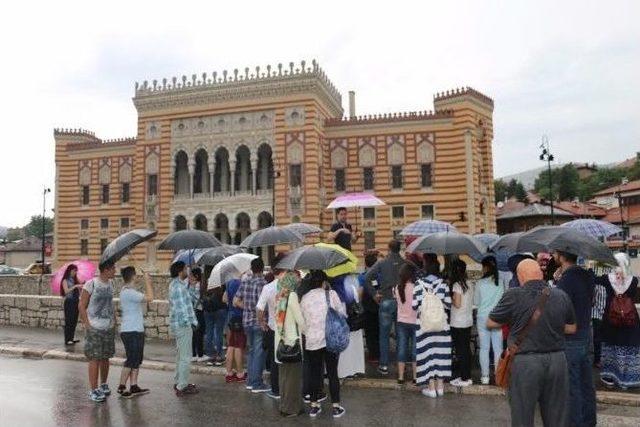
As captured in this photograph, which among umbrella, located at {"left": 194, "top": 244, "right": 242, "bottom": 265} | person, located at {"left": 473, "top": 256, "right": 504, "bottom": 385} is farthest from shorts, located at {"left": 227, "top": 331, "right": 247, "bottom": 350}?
umbrella, located at {"left": 194, "top": 244, "right": 242, "bottom": 265}

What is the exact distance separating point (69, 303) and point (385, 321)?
7434mm

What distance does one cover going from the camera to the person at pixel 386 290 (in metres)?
8.48

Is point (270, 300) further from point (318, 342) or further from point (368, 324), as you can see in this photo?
point (368, 324)

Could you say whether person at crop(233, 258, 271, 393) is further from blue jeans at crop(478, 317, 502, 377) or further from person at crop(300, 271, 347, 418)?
blue jeans at crop(478, 317, 502, 377)

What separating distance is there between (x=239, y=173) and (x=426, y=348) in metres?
30.3

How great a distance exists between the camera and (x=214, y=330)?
10039mm

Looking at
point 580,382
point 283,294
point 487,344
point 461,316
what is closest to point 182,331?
point 283,294

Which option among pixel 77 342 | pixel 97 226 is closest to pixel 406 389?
pixel 77 342

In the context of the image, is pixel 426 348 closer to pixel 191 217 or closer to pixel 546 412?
pixel 546 412

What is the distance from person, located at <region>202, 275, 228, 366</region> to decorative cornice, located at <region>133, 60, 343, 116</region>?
24.8 metres

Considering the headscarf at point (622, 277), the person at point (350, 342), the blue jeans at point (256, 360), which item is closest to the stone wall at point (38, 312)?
the blue jeans at point (256, 360)

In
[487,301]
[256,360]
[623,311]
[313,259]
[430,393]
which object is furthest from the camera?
[487,301]

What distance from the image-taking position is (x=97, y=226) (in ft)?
129

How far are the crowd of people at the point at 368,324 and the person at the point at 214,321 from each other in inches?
1.5
